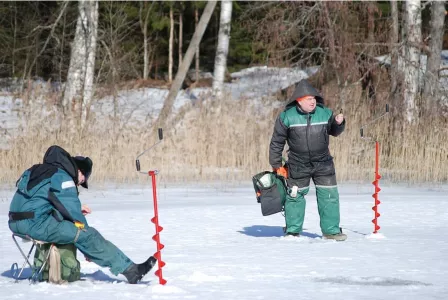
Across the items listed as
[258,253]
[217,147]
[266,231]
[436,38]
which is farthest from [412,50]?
[258,253]

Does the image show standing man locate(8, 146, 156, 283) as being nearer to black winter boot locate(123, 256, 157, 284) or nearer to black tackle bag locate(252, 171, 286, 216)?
black winter boot locate(123, 256, 157, 284)

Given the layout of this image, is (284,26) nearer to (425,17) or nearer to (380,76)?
(380,76)

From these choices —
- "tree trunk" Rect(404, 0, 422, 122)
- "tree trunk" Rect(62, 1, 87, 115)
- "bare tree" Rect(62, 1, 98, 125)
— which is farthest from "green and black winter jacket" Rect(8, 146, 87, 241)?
"tree trunk" Rect(62, 1, 87, 115)

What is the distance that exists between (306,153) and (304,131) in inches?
8.3

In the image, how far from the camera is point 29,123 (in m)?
14.7

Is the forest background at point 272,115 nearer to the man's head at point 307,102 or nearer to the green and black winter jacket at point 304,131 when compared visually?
the green and black winter jacket at point 304,131

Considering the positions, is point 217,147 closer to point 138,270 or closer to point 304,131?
point 304,131

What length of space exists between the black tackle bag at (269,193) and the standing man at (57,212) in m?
2.40

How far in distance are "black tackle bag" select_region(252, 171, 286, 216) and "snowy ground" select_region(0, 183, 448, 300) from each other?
31 centimetres

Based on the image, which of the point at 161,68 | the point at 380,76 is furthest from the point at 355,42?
the point at 161,68

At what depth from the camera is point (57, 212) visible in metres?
6.29

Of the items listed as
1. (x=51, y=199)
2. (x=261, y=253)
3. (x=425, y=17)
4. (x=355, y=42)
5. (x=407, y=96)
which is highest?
(x=425, y=17)

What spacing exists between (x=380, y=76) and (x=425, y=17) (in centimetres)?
1175

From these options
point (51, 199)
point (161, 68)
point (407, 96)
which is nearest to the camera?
point (51, 199)
